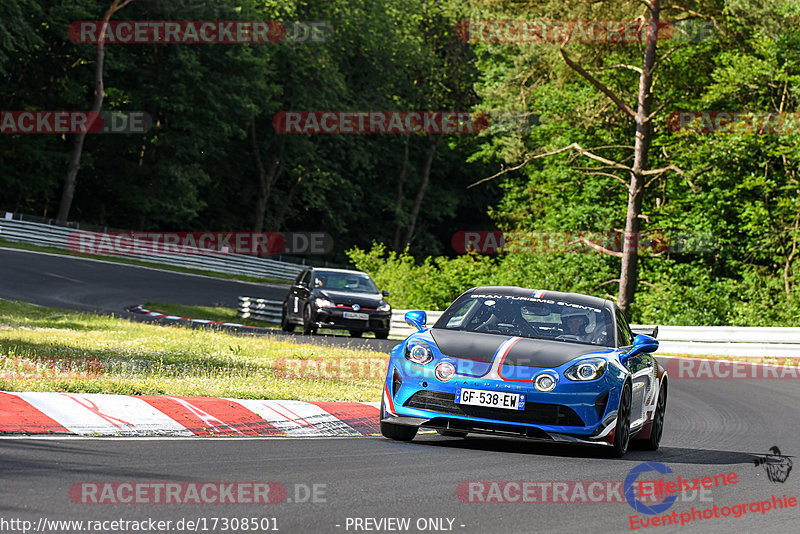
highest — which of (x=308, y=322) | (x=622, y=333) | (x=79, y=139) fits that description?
(x=79, y=139)

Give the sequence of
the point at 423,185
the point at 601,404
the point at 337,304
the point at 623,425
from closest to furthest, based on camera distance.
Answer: the point at 601,404 < the point at 623,425 < the point at 337,304 < the point at 423,185

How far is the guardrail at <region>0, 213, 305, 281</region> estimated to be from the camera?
48.7 meters

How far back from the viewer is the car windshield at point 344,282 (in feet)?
92.4

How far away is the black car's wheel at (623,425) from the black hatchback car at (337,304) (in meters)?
17.3

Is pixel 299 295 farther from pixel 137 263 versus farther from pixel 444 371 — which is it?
pixel 137 263

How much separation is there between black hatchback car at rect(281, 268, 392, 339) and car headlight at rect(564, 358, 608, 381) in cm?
1753

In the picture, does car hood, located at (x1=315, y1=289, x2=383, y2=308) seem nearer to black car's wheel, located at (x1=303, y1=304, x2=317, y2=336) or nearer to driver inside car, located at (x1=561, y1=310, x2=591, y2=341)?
black car's wheel, located at (x1=303, y1=304, x2=317, y2=336)

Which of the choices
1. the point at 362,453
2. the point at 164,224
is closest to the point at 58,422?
the point at 362,453

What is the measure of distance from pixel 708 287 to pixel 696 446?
25799mm

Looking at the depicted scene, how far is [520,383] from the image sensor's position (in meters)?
9.28

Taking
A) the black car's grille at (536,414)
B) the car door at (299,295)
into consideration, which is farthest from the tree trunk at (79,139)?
the black car's grille at (536,414)

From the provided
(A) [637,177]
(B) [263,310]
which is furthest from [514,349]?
(B) [263,310]

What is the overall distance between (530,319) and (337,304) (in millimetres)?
16563

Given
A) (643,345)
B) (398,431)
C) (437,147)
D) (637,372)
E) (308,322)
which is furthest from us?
(437,147)
